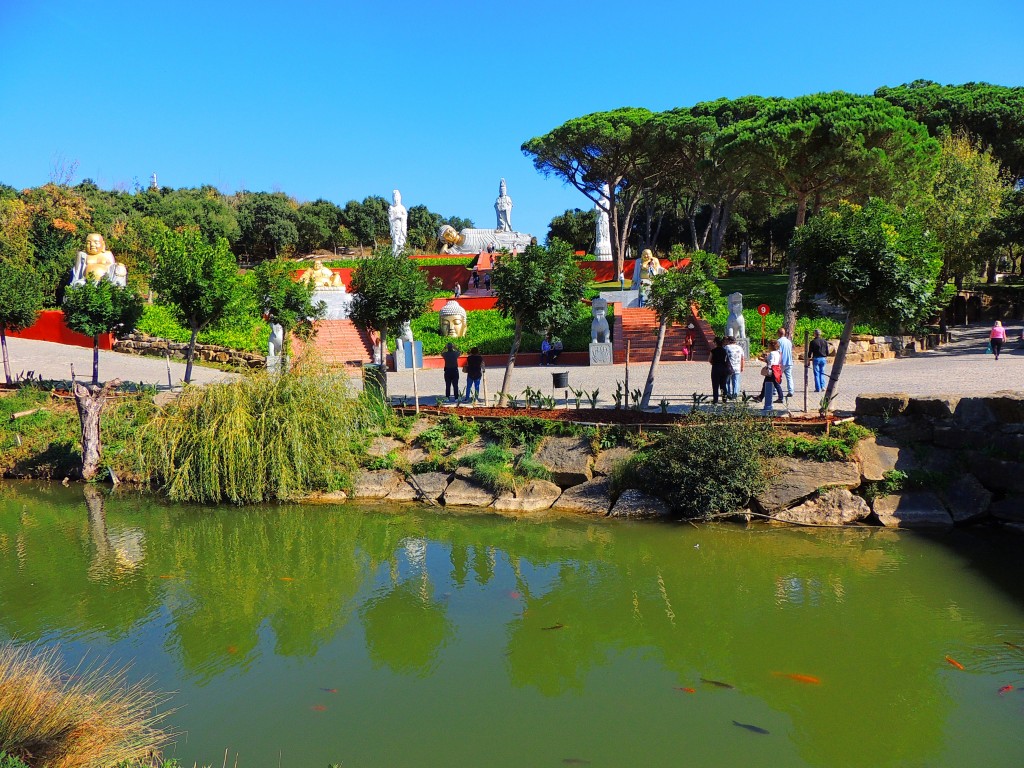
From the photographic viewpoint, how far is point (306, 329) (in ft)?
62.7

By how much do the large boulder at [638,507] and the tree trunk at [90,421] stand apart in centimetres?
1010

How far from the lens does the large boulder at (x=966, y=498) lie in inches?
452

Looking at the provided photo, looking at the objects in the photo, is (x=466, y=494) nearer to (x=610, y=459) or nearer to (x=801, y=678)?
(x=610, y=459)

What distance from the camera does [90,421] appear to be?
15.3 metres

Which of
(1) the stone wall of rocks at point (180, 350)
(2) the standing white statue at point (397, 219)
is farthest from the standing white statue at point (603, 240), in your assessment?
(1) the stone wall of rocks at point (180, 350)

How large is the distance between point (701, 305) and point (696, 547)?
5288 millimetres

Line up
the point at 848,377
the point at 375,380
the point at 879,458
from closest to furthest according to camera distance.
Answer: the point at 879,458, the point at 375,380, the point at 848,377

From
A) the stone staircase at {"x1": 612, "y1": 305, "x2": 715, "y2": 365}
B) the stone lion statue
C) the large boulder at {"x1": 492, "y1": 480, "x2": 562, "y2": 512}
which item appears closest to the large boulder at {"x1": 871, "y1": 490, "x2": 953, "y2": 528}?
the large boulder at {"x1": 492, "y1": 480, "x2": 562, "y2": 512}

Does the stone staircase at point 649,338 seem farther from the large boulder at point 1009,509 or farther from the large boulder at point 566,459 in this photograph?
the large boulder at point 1009,509

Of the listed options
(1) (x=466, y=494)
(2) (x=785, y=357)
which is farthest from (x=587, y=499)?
(2) (x=785, y=357)

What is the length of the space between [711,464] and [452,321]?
18783 millimetres

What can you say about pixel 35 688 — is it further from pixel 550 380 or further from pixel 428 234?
pixel 428 234

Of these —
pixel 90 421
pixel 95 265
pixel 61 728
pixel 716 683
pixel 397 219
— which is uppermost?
pixel 397 219

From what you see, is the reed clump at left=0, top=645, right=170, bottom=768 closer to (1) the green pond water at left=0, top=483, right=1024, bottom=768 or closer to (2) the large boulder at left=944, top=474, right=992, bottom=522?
(1) the green pond water at left=0, top=483, right=1024, bottom=768
